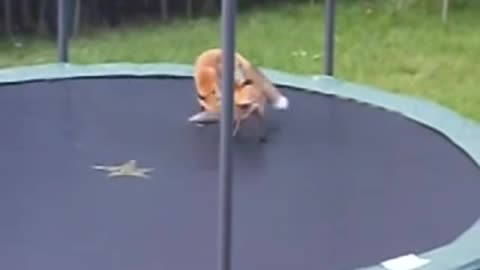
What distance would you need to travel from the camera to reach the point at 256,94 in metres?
2.44

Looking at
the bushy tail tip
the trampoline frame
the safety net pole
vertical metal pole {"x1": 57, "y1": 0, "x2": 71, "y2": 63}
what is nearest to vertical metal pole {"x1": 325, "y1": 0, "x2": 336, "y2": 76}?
the trampoline frame

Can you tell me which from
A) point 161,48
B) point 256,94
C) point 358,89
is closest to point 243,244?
point 256,94

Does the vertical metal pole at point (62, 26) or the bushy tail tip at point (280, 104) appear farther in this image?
the vertical metal pole at point (62, 26)

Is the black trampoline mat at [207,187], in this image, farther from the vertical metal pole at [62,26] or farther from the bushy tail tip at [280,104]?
the vertical metal pole at [62,26]

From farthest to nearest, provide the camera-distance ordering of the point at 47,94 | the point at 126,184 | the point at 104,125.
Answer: the point at 47,94 → the point at 104,125 → the point at 126,184

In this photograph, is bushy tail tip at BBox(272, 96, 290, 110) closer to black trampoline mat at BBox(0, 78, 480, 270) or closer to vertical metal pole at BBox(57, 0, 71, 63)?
black trampoline mat at BBox(0, 78, 480, 270)

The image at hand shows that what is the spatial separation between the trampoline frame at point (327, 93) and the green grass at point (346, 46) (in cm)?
134

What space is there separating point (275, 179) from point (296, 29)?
2956 millimetres

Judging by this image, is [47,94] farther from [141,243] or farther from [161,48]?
[161,48]

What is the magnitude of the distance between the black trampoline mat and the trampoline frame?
0.04 meters

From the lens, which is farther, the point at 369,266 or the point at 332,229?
the point at 332,229

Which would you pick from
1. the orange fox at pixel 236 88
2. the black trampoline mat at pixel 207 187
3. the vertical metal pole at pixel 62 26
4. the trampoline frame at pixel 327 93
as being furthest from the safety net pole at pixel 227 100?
the vertical metal pole at pixel 62 26

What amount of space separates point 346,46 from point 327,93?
6.87 ft

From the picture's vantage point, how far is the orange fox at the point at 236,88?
7.86 feet
